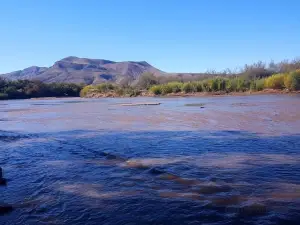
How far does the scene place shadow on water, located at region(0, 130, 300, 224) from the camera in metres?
6.34

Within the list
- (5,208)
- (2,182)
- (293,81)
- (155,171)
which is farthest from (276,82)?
(5,208)

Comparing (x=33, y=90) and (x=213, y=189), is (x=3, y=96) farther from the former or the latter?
(x=213, y=189)

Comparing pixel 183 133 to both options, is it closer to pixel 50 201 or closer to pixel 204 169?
pixel 204 169

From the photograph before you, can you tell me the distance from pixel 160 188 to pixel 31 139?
1198 centimetres

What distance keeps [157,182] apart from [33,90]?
124 meters

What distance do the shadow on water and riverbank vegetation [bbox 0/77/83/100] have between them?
366 ft

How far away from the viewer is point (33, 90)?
124 m

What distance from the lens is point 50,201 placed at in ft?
24.1

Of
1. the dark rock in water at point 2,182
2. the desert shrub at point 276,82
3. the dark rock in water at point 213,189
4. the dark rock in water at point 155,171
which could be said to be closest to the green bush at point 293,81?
the desert shrub at point 276,82

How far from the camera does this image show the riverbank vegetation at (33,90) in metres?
117

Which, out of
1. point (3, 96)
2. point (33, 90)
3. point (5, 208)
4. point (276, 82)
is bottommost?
point (5, 208)

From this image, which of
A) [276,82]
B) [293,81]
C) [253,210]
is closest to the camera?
[253,210]

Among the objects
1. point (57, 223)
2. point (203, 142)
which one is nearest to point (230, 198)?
point (57, 223)

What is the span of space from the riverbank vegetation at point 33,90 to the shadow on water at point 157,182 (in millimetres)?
111539
